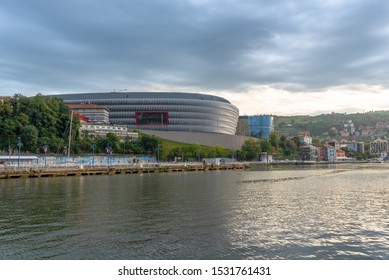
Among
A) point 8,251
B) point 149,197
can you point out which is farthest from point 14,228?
point 149,197

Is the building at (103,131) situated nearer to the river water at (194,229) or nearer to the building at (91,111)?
the building at (91,111)

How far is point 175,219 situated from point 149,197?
46.8ft

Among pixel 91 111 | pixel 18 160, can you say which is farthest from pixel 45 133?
pixel 91 111

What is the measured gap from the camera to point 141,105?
648 feet

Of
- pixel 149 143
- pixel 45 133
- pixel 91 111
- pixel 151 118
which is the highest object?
pixel 91 111

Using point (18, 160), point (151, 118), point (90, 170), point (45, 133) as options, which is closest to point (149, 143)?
point (45, 133)

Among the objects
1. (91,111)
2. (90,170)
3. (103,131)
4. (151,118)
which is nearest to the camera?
(90,170)

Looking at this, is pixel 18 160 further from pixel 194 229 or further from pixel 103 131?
pixel 194 229

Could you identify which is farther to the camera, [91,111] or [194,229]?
[91,111]

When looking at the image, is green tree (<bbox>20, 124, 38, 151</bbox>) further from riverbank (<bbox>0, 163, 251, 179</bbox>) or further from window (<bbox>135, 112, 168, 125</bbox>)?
window (<bbox>135, 112, 168, 125</bbox>)

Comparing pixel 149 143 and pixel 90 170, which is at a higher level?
pixel 149 143

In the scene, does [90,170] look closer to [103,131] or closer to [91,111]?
[103,131]

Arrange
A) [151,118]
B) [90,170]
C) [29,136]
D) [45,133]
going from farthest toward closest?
[151,118] < [45,133] < [29,136] < [90,170]

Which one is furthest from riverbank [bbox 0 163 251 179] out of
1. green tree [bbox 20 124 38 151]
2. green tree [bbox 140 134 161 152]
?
green tree [bbox 20 124 38 151]
